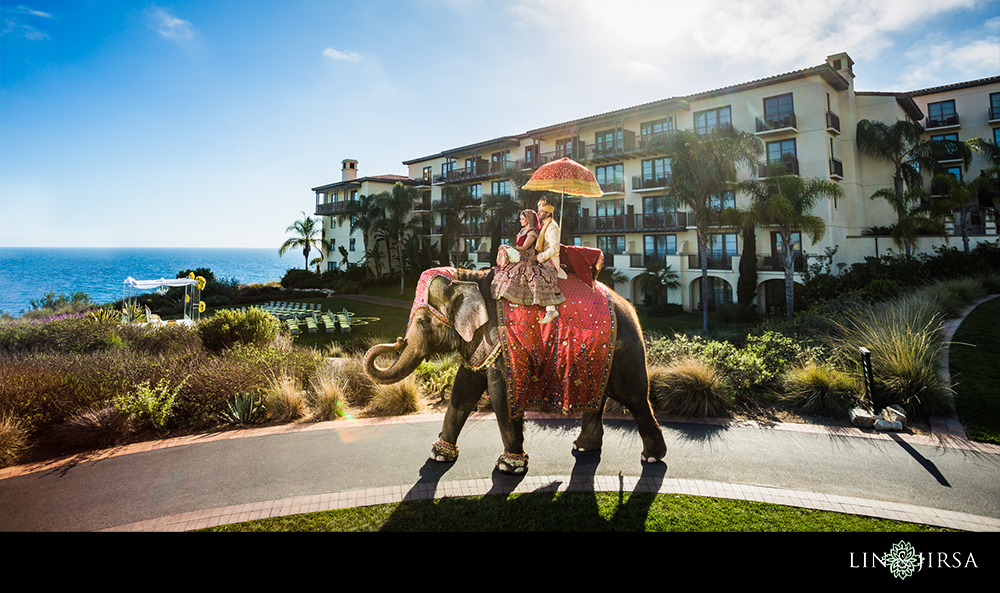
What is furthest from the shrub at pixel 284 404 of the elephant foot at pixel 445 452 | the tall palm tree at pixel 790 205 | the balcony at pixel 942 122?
the balcony at pixel 942 122

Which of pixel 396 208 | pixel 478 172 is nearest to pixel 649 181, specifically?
pixel 478 172

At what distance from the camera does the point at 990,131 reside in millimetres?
30969

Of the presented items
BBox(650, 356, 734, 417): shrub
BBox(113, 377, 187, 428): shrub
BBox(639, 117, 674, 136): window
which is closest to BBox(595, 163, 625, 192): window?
BBox(639, 117, 674, 136): window

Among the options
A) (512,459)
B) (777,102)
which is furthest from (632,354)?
(777,102)

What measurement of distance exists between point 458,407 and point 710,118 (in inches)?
1132

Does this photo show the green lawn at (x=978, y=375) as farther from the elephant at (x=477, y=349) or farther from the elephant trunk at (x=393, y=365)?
the elephant trunk at (x=393, y=365)

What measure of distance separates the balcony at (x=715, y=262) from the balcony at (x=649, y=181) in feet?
16.5

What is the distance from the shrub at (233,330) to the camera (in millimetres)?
12352

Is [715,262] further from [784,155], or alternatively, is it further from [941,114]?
[941,114]

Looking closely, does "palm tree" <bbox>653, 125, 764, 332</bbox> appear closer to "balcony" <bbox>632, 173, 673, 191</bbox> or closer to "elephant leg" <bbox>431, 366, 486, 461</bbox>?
"balcony" <bbox>632, 173, 673, 191</bbox>

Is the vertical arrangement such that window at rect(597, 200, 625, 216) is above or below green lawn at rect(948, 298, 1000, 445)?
above

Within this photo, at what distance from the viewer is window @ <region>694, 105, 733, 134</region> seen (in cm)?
2803

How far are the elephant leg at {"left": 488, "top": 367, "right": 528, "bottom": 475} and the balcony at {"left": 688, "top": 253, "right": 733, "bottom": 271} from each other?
82.3 feet
